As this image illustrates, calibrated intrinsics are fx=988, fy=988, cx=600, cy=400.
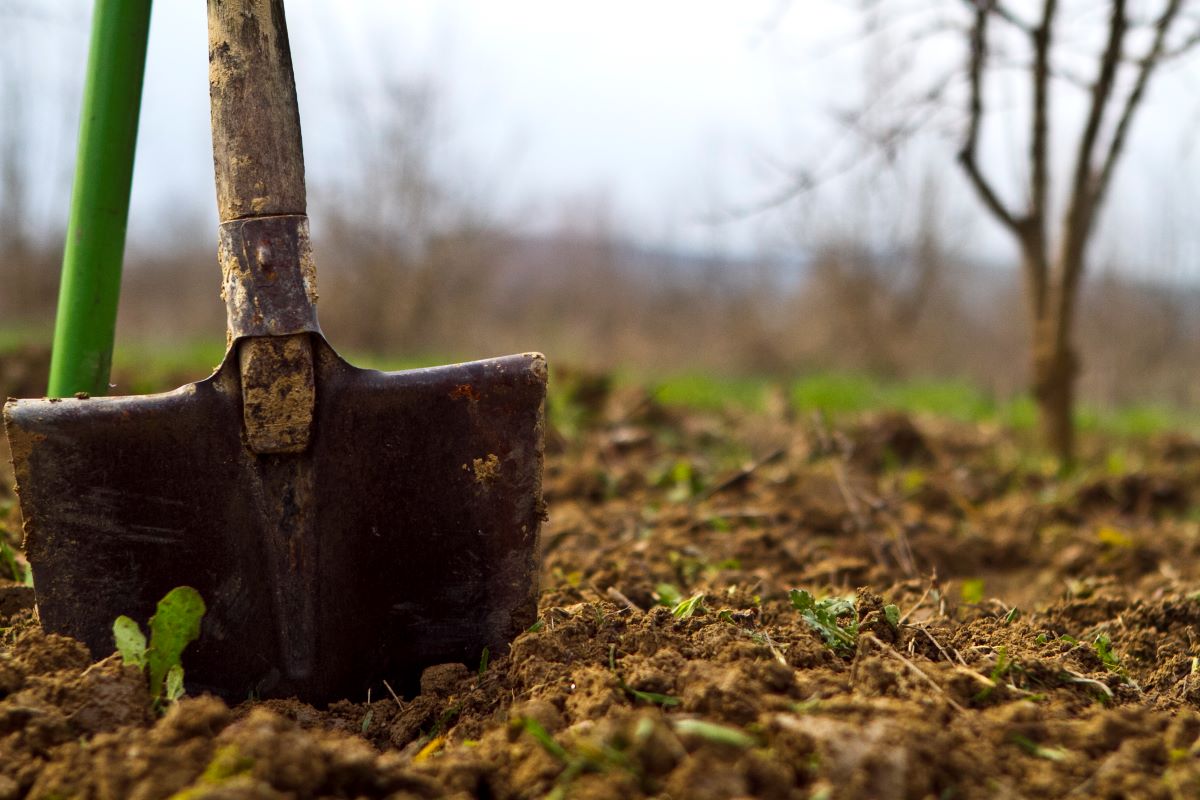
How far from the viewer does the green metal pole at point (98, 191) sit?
2.05 metres

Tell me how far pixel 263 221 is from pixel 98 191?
1.71 ft

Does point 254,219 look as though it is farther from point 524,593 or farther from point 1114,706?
point 1114,706

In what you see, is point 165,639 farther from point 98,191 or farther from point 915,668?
point 915,668

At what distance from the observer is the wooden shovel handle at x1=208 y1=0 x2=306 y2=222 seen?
1.80 metres

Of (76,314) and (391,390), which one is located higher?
(76,314)

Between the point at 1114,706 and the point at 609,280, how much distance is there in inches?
1038

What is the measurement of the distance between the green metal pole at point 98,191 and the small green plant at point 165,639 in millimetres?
700

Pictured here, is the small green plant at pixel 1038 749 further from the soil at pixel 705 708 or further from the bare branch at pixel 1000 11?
the bare branch at pixel 1000 11

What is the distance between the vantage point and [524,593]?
1819 millimetres

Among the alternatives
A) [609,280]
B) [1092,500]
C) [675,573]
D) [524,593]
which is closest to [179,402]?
[524,593]

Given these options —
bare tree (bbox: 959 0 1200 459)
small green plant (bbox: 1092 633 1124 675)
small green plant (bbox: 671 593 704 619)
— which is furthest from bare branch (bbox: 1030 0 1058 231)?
small green plant (bbox: 671 593 704 619)

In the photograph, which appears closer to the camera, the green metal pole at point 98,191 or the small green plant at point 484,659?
the small green plant at point 484,659

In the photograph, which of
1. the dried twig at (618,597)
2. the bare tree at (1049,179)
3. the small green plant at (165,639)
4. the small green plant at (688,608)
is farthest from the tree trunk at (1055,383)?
the small green plant at (165,639)

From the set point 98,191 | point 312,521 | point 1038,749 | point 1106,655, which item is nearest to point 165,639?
point 312,521
